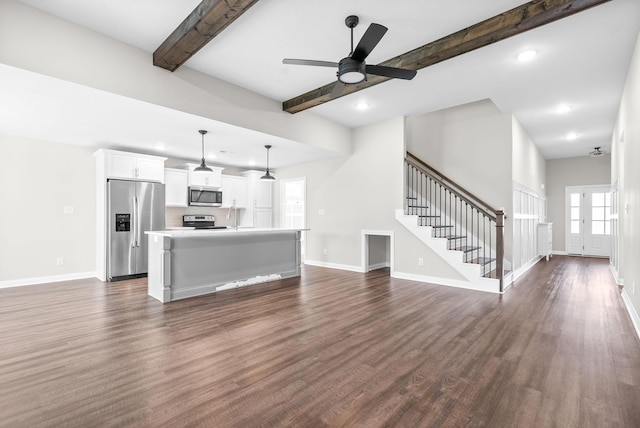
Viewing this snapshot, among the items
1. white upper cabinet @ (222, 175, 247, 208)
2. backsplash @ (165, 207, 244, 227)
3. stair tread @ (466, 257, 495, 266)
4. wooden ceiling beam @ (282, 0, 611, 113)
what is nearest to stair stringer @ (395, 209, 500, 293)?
stair tread @ (466, 257, 495, 266)

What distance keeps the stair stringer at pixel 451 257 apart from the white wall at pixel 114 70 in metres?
2.83

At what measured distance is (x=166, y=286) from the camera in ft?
13.9

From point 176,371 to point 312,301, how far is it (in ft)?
7.06

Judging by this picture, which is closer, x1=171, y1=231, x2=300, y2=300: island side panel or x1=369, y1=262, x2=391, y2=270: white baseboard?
x1=171, y1=231, x2=300, y2=300: island side panel

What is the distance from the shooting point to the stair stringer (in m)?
4.88

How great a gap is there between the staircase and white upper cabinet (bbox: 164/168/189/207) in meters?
4.67

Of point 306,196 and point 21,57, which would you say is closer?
point 21,57

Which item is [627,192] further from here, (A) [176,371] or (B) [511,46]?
(A) [176,371]

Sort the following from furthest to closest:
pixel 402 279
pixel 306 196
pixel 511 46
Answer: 1. pixel 306 196
2. pixel 402 279
3. pixel 511 46

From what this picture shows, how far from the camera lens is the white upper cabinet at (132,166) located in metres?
5.71

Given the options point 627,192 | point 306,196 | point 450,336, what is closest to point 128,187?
point 306,196

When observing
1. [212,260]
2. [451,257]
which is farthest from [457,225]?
[212,260]

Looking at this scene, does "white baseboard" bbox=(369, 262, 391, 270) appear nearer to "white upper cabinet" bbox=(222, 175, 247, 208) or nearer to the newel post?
the newel post

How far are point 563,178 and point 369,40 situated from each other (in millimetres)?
9997
